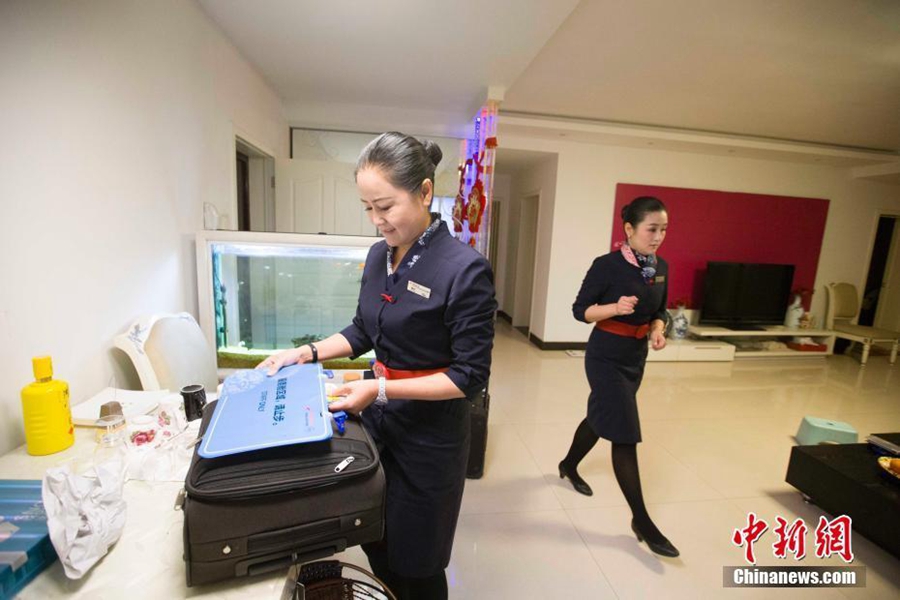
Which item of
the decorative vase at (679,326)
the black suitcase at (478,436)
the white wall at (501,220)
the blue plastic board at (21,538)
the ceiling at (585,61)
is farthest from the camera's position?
the white wall at (501,220)

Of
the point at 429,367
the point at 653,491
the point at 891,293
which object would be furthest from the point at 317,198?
the point at 891,293

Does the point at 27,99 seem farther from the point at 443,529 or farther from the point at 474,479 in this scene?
the point at 474,479

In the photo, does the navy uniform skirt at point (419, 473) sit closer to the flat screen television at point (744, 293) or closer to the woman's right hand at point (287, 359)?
the woman's right hand at point (287, 359)

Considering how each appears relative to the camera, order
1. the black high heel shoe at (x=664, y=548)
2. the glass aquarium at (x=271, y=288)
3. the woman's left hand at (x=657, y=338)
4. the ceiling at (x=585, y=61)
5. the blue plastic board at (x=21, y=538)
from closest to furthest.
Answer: the blue plastic board at (x=21, y=538), the black high heel shoe at (x=664, y=548), the woman's left hand at (x=657, y=338), the glass aquarium at (x=271, y=288), the ceiling at (x=585, y=61)

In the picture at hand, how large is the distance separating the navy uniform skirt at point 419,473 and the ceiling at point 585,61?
7.17 feet

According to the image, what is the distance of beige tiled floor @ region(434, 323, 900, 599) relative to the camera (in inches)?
62.6

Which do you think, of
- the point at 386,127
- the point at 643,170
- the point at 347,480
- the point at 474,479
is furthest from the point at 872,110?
the point at 347,480

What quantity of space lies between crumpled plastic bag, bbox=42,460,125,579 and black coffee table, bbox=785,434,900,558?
2702 millimetres

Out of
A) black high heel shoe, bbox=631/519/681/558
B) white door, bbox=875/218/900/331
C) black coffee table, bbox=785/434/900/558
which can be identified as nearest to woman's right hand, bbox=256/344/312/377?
black high heel shoe, bbox=631/519/681/558

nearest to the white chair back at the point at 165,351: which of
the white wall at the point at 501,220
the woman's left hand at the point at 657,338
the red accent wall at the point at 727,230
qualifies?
the woman's left hand at the point at 657,338

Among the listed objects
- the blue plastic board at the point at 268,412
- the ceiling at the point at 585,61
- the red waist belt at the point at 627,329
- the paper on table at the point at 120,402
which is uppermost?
the ceiling at the point at 585,61

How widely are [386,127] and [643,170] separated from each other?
309 centimetres

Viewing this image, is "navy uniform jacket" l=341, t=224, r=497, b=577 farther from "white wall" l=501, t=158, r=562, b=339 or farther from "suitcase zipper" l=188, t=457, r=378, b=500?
"white wall" l=501, t=158, r=562, b=339

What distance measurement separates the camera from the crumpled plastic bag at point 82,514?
0.66 meters
